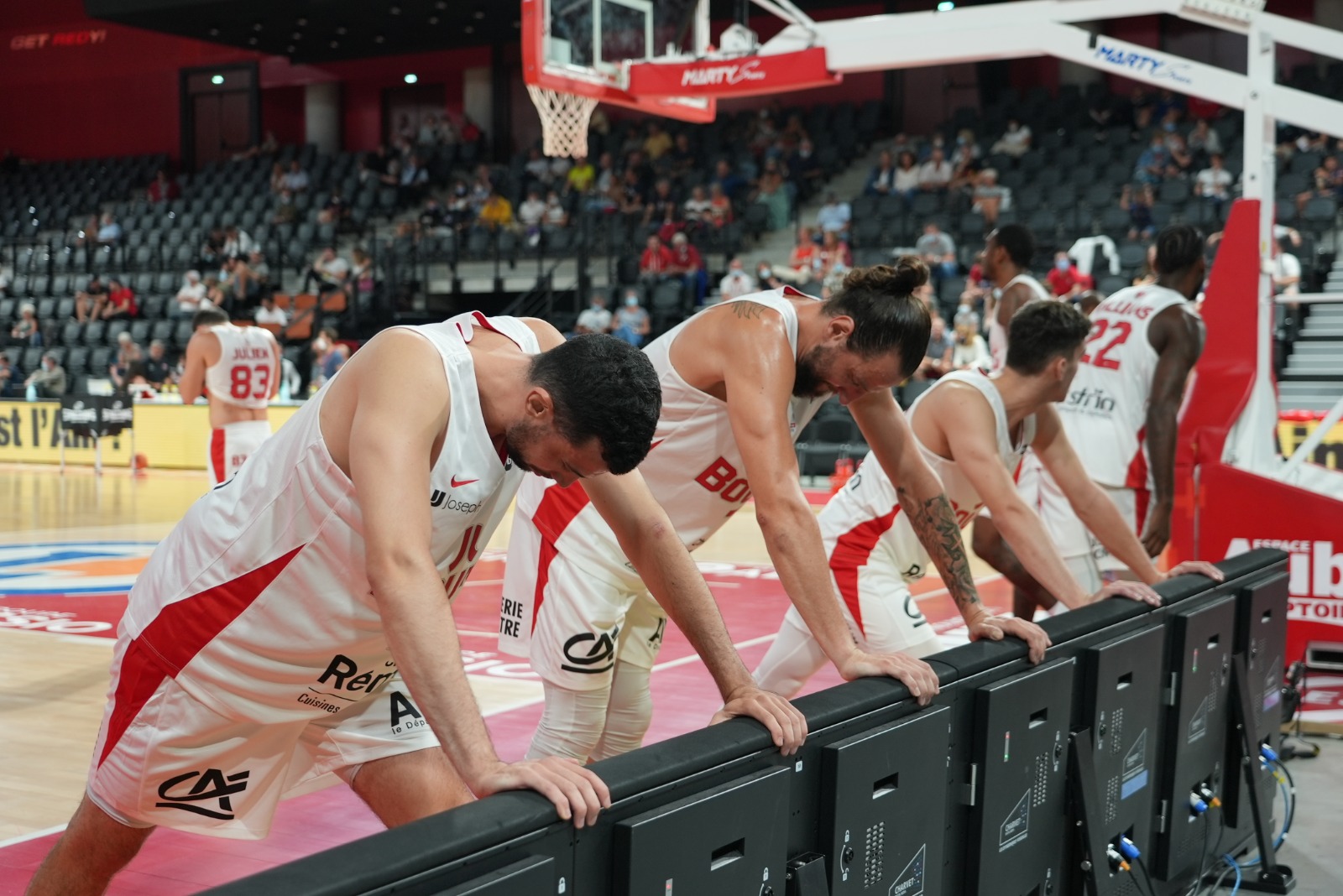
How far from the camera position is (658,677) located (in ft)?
19.9

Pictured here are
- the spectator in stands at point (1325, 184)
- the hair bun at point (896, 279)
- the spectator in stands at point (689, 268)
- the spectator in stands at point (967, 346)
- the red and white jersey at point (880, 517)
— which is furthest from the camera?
the spectator in stands at point (689, 268)

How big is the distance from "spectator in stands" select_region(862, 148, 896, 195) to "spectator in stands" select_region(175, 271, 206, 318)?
10.5 metres

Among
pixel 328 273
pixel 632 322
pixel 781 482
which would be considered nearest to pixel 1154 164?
pixel 632 322

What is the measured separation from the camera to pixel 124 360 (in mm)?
20734

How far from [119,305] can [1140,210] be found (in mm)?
16355

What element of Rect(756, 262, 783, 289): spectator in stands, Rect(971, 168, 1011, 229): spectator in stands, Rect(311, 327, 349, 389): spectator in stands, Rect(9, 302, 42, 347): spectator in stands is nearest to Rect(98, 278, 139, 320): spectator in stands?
Rect(9, 302, 42, 347): spectator in stands

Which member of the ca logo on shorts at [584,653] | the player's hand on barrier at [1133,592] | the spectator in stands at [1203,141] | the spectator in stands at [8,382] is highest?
the spectator in stands at [1203,141]

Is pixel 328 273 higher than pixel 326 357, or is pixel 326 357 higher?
pixel 328 273

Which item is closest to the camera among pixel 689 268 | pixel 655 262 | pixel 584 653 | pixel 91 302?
pixel 584 653

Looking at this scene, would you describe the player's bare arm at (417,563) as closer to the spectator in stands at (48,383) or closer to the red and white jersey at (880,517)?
the red and white jersey at (880,517)

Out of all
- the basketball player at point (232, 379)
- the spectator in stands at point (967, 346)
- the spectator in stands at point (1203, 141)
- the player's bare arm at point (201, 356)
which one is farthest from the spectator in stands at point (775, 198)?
the player's bare arm at point (201, 356)

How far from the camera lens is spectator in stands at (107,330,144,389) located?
797 inches

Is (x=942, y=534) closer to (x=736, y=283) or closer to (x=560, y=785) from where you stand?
(x=560, y=785)

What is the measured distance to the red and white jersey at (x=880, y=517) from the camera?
3.83m
